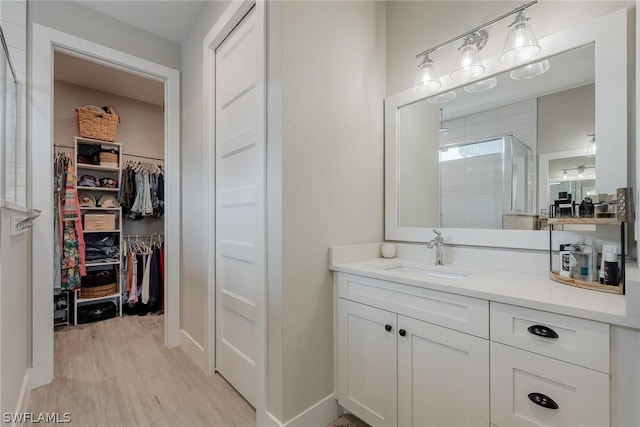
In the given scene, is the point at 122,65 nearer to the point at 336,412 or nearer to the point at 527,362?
the point at 336,412

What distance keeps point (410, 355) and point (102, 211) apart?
151 inches

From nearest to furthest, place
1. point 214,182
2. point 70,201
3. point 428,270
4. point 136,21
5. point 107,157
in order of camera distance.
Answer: point 428,270 → point 214,182 → point 136,21 → point 70,201 → point 107,157

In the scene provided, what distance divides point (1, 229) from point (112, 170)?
2.67m

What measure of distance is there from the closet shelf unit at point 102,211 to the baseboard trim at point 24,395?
4.51 feet

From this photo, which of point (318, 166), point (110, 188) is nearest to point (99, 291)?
point (110, 188)

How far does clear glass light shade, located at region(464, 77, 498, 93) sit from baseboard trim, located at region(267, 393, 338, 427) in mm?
1878

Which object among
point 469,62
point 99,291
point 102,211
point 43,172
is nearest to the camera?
point 469,62

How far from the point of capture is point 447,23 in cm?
167

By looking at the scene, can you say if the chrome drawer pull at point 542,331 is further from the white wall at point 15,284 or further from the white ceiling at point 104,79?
the white ceiling at point 104,79

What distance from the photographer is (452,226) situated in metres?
1.68

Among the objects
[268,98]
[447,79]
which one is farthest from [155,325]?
[447,79]

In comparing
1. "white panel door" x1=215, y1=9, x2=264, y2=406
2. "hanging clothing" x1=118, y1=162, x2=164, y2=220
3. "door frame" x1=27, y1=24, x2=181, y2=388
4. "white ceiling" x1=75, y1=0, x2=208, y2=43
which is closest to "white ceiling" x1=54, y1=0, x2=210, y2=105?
"white ceiling" x1=75, y1=0, x2=208, y2=43

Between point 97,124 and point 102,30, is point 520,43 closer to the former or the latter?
point 102,30

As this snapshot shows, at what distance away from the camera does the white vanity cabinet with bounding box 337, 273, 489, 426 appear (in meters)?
1.08
